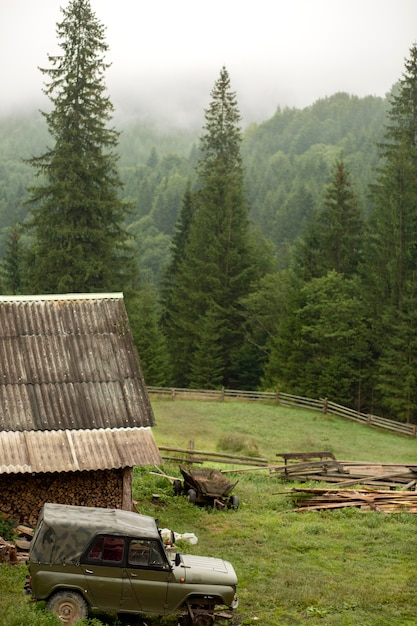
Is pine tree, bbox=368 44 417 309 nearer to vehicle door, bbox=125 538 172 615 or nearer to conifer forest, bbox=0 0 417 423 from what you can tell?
conifer forest, bbox=0 0 417 423

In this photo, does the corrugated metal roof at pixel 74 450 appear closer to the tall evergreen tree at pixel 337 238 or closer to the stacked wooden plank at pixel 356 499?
the stacked wooden plank at pixel 356 499

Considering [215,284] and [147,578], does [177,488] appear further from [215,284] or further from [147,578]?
[215,284]

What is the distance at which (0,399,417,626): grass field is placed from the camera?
43.9 ft

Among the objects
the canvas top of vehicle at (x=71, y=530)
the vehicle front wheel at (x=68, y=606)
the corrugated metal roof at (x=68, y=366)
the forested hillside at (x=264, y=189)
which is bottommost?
the vehicle front wheel at (x=68, y=606)

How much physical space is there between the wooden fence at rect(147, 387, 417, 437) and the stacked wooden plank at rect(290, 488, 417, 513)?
63.2 feet

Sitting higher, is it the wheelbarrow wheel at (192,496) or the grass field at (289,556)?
the wheelbarrow wheel at (192,496)

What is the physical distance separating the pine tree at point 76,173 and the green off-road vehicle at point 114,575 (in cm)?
3097

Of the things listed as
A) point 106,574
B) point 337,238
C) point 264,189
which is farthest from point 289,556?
point 264,189

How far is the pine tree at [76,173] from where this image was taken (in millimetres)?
43000

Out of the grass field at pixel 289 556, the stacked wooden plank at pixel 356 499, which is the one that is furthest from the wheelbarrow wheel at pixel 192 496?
the stacked wooden plank at pixel 356 499

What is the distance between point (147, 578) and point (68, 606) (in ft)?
4.49

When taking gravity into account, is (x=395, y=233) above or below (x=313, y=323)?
above

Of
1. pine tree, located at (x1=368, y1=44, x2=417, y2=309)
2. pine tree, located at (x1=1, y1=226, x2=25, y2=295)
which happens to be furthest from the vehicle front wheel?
pine tree, located at (x1=1, y1=226, x2=25, y2=295)

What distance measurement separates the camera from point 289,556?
17.0m
